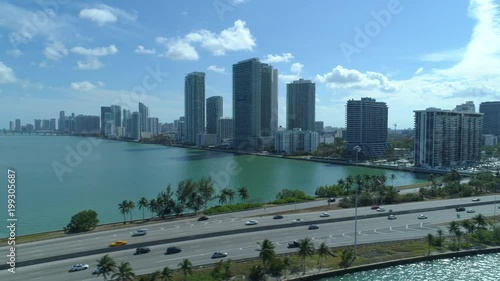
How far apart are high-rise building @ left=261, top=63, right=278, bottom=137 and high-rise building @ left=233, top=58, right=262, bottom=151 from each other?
180 cm

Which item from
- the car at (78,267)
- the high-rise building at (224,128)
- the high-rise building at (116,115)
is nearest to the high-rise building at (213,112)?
the high-rise building at (224,128)

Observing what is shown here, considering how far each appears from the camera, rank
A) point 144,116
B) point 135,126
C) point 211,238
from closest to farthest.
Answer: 1. point 211,238
2. point 135,126
3. point 144,116

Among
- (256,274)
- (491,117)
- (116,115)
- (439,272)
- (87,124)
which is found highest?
(116,115)

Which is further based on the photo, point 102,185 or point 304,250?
point 102,185

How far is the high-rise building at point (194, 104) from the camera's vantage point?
169 feet

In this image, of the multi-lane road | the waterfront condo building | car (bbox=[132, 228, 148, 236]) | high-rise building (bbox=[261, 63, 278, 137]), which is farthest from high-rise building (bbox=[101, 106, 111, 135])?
car (bbox=[132, 228, 148, 236])

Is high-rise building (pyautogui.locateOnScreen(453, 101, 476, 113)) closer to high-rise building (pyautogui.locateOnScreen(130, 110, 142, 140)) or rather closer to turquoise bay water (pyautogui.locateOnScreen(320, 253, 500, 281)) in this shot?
turquoise bay water (pyautogui.locateOnScreen(320, 253, 500, 281))

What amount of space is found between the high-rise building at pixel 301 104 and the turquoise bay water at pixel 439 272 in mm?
36875

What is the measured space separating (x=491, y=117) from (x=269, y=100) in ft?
94.1

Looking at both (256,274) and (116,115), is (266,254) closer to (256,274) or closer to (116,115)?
(256,274)

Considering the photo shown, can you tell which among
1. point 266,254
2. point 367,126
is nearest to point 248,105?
point 367,126

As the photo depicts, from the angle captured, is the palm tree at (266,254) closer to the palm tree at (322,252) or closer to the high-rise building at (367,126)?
the palm tree at (322,252)

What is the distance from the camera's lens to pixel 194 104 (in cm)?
5256

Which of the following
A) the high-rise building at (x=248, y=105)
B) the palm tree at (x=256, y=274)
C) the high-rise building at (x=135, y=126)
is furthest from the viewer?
the high-rise building at (x=135, y=126)
